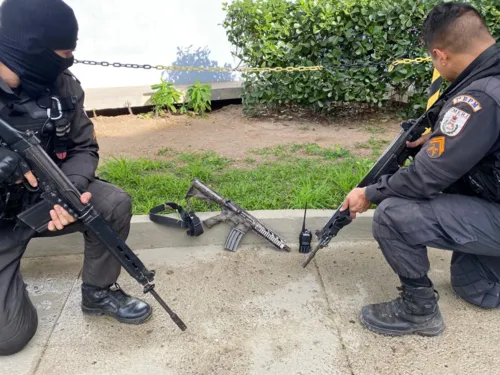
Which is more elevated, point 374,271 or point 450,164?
point 450,164

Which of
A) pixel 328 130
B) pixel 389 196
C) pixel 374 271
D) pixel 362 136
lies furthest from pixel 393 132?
pixel 389 196

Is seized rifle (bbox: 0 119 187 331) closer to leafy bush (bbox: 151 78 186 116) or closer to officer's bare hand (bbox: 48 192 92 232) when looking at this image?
officer's bare hand (bbox: 48 192 92 232)

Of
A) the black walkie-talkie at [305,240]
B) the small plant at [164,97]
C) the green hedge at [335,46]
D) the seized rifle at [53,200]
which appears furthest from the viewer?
the small plant at [164,97]

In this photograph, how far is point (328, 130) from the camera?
525 cm

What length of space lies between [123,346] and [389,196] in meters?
1.58

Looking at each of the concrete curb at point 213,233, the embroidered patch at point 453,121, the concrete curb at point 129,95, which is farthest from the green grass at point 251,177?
the concrete curb at point 129,95

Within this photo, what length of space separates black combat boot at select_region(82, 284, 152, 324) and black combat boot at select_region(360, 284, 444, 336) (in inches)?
48.9

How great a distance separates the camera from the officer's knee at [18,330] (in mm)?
2115

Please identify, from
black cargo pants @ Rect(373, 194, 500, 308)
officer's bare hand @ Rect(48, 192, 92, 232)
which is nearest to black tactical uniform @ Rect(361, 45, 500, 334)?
black cargo pants @ Rect(373, 194, 500, 308)

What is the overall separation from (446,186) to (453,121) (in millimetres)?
310

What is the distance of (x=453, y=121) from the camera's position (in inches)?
76.5

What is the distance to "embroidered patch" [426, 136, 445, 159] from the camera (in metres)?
1.97

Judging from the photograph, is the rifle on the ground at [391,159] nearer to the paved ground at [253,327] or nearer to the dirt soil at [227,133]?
the paved ground at [253,327]

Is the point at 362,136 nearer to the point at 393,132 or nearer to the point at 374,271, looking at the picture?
the point at 393,132
